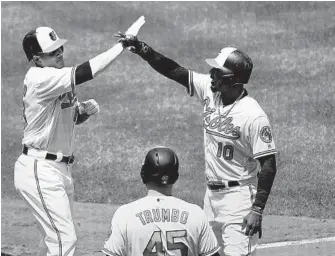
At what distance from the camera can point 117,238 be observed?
4.61m

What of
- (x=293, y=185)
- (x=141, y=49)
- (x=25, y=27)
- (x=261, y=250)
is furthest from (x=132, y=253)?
(x=25, y=27)

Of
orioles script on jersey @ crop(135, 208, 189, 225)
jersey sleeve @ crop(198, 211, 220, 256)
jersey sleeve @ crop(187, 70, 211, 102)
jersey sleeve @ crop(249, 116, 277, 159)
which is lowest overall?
jersey sleeve @ crop(198, 211, 220, 256)

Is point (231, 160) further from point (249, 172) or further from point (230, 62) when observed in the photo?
point (230, 62)

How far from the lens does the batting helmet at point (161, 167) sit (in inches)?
183

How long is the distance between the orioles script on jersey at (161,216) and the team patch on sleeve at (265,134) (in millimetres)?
1615

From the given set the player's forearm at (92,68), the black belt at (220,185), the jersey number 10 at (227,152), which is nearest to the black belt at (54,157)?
the player's forearm at (92,68)

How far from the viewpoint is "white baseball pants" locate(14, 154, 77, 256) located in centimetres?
650

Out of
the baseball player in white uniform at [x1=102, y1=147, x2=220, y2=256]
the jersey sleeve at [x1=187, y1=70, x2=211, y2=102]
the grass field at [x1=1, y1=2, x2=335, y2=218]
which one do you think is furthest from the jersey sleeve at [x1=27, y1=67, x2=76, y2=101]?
the grass field at [x1=1, y1=2, x2=335, y2=218]

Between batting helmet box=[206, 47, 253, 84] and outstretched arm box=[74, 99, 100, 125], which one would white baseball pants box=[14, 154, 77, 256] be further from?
batting helmet box=[206, 47, 253, 84]

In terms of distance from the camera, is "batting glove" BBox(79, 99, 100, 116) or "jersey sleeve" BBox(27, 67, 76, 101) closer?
"jersey sleeve" BBox(27, 67, 76, 101)

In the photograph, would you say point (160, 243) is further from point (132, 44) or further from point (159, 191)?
point (132, 44)

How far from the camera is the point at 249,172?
6207mm

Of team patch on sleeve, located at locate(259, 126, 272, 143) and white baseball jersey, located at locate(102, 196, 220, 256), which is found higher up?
team patch on sleeve, located at locate(259, 126, 272, 143)

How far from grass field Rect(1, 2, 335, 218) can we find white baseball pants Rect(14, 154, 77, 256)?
476 cm
